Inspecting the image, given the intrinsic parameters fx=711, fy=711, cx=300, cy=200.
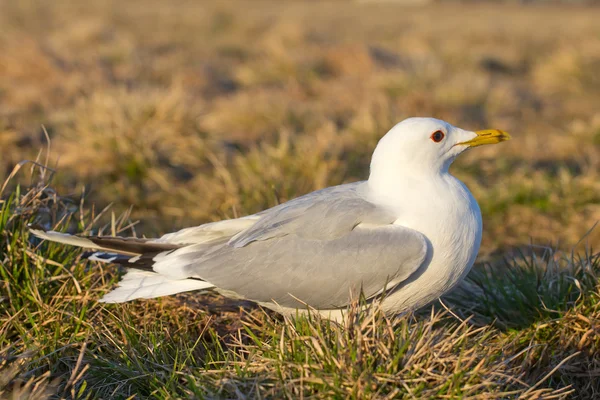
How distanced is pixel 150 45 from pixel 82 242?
465 inches

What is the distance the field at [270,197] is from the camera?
9.29ft

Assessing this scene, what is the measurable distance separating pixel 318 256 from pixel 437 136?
817 mm

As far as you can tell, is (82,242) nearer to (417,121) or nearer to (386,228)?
(386,228)

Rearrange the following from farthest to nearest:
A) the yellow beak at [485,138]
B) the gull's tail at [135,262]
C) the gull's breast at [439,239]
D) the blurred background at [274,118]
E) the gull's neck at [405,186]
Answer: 1. the blurred background at [274,118]
2. the yellow beak at [485,138]
3. the gull's tail at [135,262]
4. the gull's neck at [405,186]
5. the gull's breast at [439,239]

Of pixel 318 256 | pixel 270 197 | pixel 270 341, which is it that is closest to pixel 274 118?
pixel 270 197

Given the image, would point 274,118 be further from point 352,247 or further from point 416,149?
point 352,247

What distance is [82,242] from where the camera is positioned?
344cm

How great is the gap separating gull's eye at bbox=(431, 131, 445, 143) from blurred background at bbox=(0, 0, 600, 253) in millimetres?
1681

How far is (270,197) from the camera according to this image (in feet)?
18.1

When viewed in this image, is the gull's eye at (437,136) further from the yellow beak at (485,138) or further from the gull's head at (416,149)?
the yellow beak at (485,138)

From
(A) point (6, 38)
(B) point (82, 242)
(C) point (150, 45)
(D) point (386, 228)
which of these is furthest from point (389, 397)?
(C) point (150, 45)

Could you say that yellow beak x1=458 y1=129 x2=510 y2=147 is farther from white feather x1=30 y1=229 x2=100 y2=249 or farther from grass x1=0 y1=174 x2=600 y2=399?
white feather x1=30 y1=229 x2=100 y2=249

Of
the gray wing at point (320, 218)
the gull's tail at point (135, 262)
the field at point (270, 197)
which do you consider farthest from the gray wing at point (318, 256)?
the field at point (270, 197)

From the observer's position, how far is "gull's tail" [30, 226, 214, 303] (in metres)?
3.38
